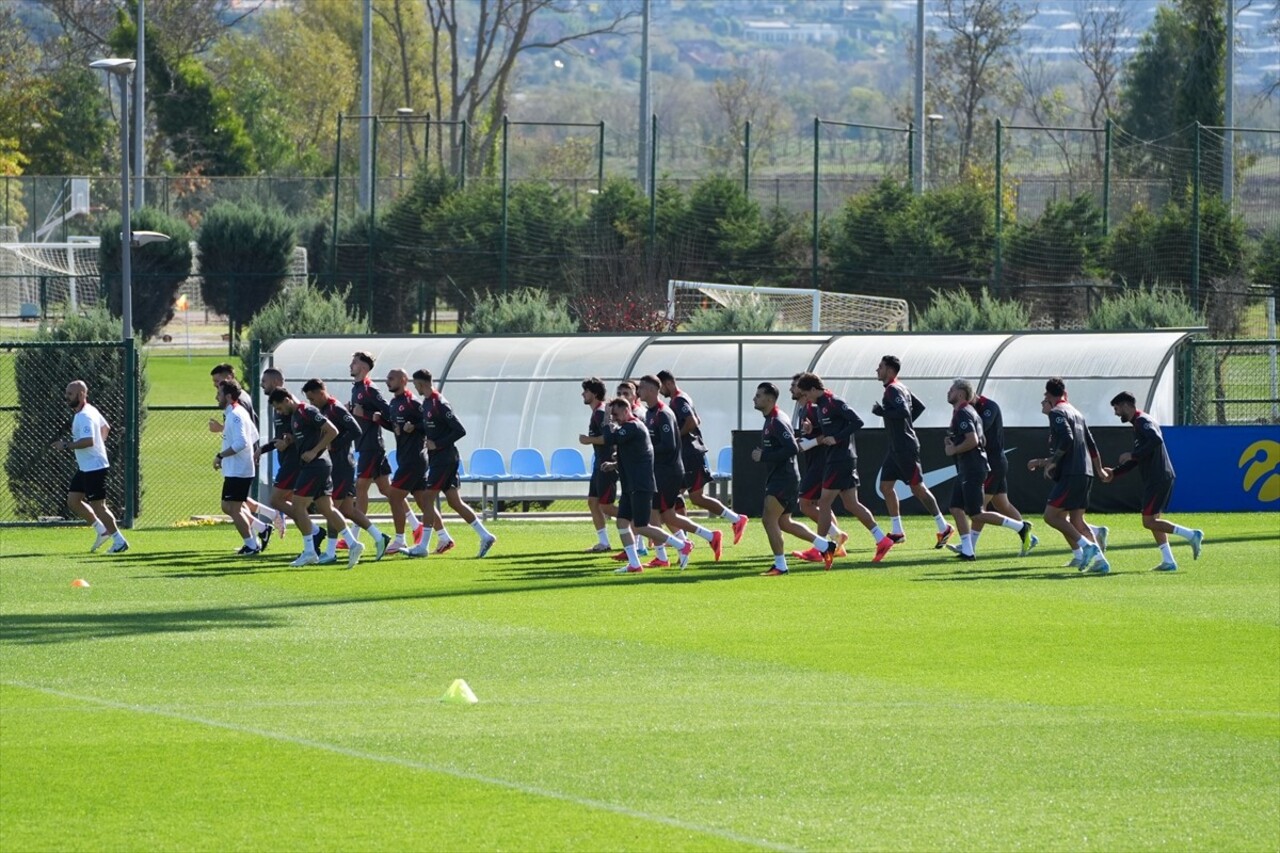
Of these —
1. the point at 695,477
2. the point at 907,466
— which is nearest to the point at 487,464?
the point at 695,477

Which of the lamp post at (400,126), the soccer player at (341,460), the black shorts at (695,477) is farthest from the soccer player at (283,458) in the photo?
the lamp post at (400,126)

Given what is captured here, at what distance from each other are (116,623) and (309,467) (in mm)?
3905

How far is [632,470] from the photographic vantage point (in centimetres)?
1859

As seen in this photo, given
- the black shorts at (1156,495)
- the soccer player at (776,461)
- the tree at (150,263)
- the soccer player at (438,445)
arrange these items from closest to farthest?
the soccer player at (776,461) < the black shorts at (1156,495) < the soccer player at (438,445) < the tree at (150,263)

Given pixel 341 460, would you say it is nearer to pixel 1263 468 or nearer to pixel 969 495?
pixel 969 495

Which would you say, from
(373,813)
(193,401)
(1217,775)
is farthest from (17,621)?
(193,401)

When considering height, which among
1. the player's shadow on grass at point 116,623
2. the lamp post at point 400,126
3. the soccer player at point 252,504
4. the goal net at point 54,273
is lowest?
the player's shadow on grass at point 116,623

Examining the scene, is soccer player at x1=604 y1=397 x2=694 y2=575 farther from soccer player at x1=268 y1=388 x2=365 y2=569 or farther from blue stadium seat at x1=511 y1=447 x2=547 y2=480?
blue stadium seat at x1=511 y1=447 x2=547 y2=480

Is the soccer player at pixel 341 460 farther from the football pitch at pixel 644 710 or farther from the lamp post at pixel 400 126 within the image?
the lamp post at pixel 400 126

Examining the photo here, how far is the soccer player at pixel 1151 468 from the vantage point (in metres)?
18.3

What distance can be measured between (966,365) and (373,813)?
1831 centimetres

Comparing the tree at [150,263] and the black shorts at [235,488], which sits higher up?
the tree at [150,263]

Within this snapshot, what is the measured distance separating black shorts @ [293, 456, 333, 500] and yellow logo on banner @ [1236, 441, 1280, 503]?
12.3m

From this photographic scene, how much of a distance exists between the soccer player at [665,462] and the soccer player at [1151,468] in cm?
434
